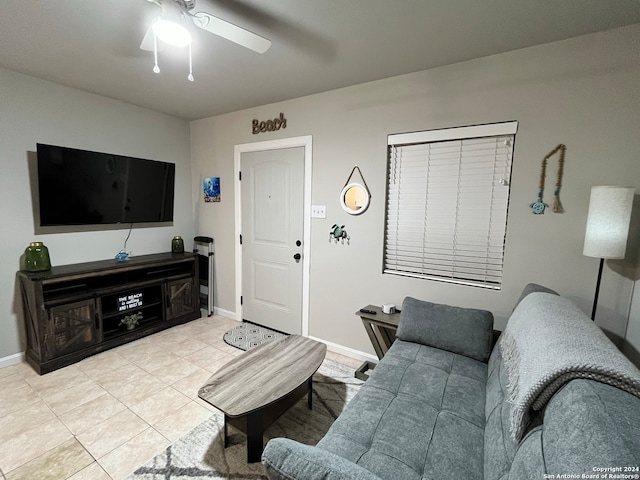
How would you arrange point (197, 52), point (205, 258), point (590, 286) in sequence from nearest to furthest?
point (590, 286) < point (197, 52) < point (205, 258)

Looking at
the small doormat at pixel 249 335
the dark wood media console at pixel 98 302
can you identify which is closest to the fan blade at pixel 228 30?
the dark wood media console at pixel 98 302

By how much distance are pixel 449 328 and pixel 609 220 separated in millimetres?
1060

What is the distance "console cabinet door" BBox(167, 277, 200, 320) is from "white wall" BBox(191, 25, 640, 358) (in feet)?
5.11

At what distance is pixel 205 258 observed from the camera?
12.7ft

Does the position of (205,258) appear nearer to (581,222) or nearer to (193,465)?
(193,465)

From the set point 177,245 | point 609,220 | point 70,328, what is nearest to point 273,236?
point 177,245

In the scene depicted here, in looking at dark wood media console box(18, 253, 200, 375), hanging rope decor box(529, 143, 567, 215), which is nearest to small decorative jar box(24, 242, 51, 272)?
dark wood media console box(18, 253, 200, 375)

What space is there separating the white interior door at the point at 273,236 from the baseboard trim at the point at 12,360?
2043 millimetres

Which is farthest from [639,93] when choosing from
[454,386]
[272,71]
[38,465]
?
[38,465]

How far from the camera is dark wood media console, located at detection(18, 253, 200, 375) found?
2.45m

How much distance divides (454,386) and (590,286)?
3.79 feet

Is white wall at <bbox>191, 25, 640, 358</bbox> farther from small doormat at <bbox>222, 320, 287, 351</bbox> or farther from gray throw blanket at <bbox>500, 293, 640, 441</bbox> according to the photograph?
gray throw blanket at <bbox>500, 293, 640, 441</bbox>

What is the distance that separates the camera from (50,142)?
271 cm

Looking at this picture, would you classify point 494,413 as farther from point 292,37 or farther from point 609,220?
point 292,37
